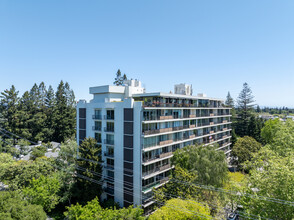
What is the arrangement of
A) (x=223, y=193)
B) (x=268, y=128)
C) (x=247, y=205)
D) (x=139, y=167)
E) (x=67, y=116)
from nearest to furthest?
(x=247, y=205) < (x=223, y=193) < (x=139, y=167) < (x=268, y=128) < (x=67, y=116)

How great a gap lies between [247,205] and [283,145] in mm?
16154

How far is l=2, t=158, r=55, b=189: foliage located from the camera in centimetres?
2600

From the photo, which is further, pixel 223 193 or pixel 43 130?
pixel 43 130

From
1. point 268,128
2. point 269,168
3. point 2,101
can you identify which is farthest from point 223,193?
point 2,101

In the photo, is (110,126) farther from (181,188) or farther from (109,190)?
(181,188)

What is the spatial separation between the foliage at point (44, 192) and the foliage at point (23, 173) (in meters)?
1.86

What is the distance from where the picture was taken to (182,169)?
23.2 m

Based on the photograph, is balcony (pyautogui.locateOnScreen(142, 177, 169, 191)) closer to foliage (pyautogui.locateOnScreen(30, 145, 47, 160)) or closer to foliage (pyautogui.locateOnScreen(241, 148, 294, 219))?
foliage (pyautogui.locateOnScreen(241, 148, 294, 219))

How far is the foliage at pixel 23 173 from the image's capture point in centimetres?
2600

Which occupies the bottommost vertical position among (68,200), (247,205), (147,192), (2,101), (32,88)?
(68,200)

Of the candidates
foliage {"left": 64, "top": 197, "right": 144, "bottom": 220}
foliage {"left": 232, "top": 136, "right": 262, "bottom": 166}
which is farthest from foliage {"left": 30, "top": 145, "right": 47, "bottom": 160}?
foliage {"left": 232, "top": 136, "right": 262, "bottom": 166}

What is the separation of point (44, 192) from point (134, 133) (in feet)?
44.4

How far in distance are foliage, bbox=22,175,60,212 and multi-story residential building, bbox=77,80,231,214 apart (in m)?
7.26

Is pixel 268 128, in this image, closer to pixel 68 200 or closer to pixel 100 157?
pixel 100 157
